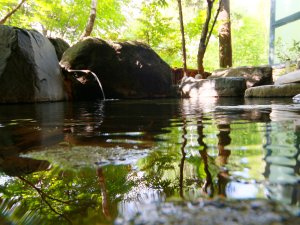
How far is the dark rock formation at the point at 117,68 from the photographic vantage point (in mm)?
8586

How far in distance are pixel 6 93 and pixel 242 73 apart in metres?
8.19

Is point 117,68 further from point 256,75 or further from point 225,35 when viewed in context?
point 225,35

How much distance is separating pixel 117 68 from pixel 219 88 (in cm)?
319

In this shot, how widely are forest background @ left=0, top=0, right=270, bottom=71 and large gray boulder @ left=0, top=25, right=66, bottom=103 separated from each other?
131 inches

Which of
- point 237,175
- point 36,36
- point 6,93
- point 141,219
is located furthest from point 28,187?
point 36,36

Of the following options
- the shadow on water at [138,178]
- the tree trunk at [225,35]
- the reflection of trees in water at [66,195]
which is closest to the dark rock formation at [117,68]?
the tree trunk at [225,35]

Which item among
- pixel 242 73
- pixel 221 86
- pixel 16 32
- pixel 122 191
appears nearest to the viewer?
pixel 122 191

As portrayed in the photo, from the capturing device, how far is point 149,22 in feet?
44.3

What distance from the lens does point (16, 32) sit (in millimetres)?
6938

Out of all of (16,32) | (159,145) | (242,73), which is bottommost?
(159,145)

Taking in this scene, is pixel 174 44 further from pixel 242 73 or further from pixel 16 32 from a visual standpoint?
pixel 16 32

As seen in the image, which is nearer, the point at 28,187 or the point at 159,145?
the point at 28,187

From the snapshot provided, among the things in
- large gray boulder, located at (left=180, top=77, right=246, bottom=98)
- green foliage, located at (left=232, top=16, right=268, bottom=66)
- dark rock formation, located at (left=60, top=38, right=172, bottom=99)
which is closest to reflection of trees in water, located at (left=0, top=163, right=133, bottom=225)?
dark rock formation, located at (left=60, top=38, right=172, bottom=99)

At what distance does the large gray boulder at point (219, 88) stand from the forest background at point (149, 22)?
295cm
